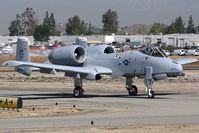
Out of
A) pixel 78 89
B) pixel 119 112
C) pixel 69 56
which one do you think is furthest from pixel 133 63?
pixel 119 112

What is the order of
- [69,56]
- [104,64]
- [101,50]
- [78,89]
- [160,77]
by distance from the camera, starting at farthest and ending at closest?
[101,50] < [69,56] < [104,64] < [78,89] < [160,77]

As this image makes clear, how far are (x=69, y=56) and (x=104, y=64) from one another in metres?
2.06

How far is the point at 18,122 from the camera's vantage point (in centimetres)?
2167

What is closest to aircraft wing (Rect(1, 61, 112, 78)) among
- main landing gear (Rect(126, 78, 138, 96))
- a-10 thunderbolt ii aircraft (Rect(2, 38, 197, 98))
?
a-10 thunderbolt ii aircraft (Rect(2, 38, 197, 98))

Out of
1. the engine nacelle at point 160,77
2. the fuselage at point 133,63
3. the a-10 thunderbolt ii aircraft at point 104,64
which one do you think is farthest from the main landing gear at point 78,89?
the engine nacelle at point 160,77

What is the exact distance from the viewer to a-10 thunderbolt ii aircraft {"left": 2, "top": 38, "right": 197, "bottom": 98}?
3347 centimetres

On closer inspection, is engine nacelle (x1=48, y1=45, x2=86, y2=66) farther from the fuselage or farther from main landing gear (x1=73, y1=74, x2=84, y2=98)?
main landing gear (x1=73, y1=74, x2=84, y2=98)

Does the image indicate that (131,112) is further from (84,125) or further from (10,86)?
(10,86)

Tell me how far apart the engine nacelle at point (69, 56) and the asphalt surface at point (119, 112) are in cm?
201

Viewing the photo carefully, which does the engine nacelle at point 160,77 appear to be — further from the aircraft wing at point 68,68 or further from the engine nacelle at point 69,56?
the engine nacelle at point 69,56

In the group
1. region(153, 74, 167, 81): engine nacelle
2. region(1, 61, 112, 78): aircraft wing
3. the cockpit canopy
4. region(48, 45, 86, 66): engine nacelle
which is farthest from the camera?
region(48, 45, 86, 66): engine nacelle

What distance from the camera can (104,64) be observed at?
3559 centimetres

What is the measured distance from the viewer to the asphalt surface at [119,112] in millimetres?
21172

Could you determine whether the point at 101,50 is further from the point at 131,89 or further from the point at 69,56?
the point at 131,89
